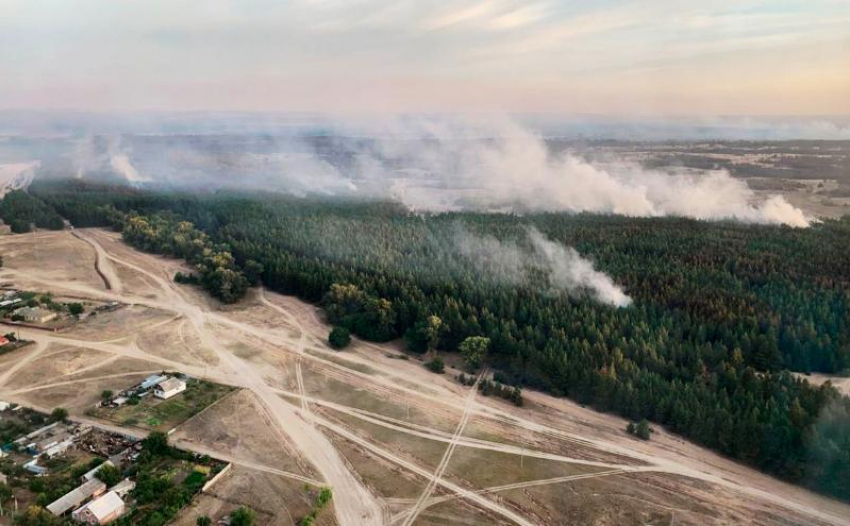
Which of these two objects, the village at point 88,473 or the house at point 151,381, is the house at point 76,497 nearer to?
the village at point 88,473

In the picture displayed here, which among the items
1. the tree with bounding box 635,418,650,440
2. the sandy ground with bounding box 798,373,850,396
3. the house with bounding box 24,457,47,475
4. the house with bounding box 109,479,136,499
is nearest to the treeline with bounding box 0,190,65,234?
the house with bounding box 24,457,47,475

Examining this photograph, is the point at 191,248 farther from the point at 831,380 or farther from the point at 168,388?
the point at 831,380

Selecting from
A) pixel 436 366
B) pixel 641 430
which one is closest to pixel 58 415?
pixel 436 366

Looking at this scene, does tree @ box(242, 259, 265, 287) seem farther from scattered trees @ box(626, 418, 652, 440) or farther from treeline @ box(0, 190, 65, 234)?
treeline @ box(0, 190, 65, 234)

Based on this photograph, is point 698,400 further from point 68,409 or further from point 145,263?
point 145,263

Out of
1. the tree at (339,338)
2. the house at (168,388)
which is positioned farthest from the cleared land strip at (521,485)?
the tree at (339,338)

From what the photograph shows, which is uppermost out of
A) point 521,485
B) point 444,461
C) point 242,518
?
point 521,485

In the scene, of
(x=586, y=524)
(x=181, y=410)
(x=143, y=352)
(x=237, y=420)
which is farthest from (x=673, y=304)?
(x=143, y=352)
